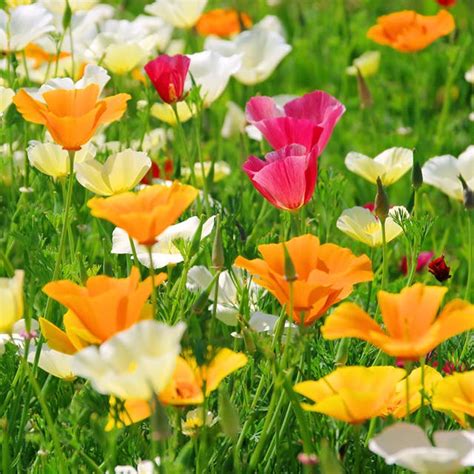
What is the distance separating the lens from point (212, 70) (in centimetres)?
214

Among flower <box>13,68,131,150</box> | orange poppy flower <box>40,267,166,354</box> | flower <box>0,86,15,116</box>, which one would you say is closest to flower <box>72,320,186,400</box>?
orange poppy flower <box>40,267,166,354</box>

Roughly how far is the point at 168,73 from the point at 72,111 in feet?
0.96

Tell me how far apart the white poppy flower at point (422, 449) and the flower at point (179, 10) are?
168cm

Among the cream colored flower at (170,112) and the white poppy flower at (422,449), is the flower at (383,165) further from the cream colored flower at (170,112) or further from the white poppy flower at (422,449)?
the white poppy flower at (422,449)

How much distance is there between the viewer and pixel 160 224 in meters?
1.29

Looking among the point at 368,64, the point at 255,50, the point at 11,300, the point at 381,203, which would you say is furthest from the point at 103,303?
the point at 368,64

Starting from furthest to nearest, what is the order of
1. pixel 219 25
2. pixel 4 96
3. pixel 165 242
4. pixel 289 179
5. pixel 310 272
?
pixel 219 25, pixel 4 96, pixel 165 242, pixel 289 179, pixel 310 272

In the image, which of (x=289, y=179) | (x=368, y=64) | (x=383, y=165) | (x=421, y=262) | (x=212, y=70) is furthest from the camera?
(x=368, y=64)

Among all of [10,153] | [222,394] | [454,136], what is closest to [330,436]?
[222,394]

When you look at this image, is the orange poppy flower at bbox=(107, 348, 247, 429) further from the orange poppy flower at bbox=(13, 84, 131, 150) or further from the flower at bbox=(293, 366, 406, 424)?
the orange poppy flower at bbox=(13, 84, 131, 150)

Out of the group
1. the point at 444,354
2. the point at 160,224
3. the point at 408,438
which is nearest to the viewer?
the point at 408,438

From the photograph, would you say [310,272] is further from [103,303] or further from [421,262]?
[421,262]

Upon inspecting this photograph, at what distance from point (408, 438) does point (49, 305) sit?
683 mm

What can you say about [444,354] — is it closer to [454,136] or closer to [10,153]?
[10,153]
